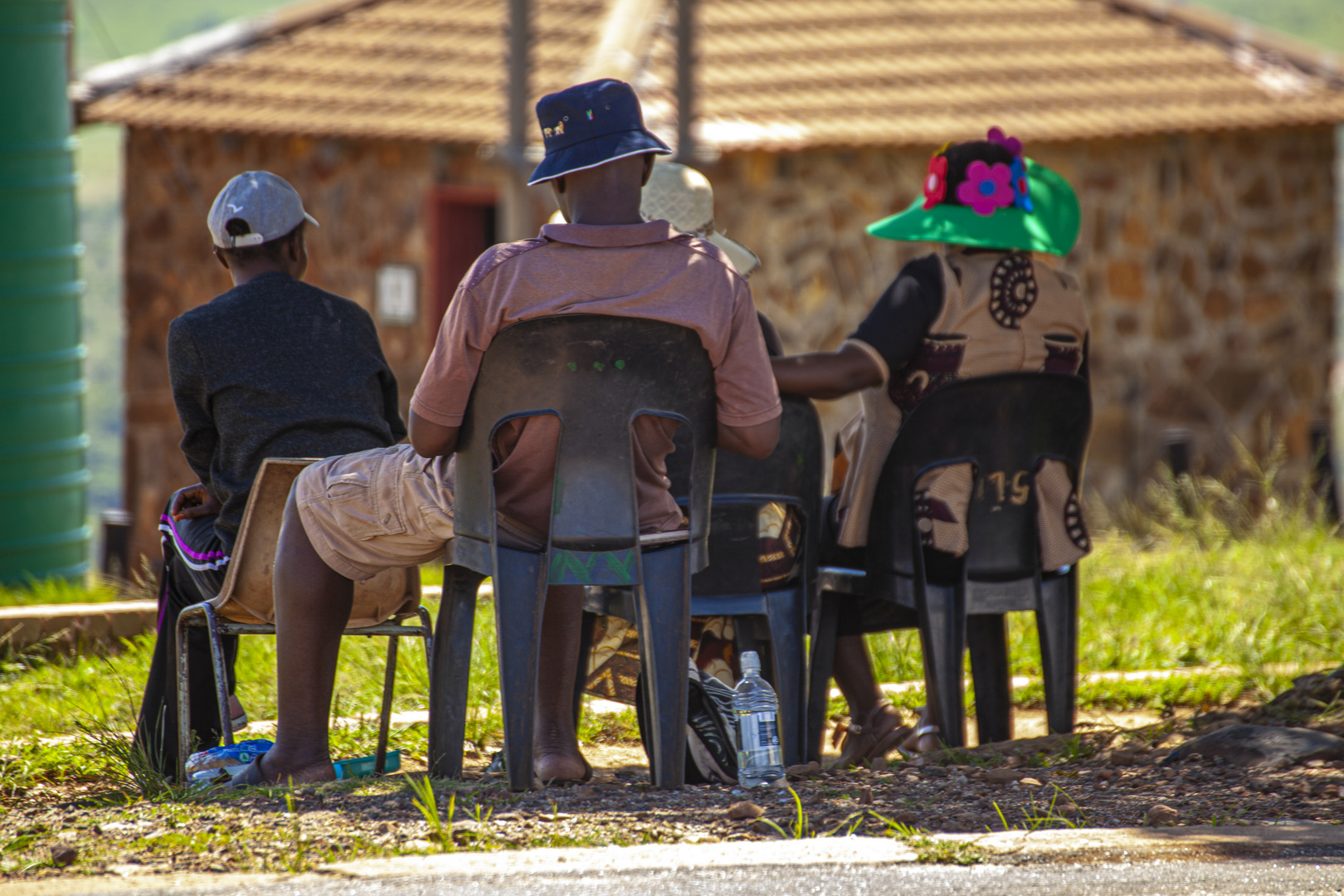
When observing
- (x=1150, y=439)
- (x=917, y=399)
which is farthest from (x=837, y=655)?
(x=1150, y=439)

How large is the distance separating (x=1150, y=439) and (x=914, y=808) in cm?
790

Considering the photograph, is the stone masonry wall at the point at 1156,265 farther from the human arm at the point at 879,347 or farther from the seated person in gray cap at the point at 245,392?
the seated person in gray cap at the point at 245,392

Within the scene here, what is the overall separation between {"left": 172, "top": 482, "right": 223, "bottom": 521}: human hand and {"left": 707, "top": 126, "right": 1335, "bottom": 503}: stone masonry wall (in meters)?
6.76

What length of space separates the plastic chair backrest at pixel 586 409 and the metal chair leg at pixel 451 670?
18 centimetres

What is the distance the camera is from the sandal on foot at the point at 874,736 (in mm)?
4148

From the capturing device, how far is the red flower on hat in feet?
14.0

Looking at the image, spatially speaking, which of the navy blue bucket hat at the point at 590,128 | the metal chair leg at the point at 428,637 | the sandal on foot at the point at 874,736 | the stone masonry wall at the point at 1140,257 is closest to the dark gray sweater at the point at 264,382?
the metal chair leg at the point at 428,637


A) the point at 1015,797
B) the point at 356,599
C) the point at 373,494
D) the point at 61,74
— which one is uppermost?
the point at 61,74

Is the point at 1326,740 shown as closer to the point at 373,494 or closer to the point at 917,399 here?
the point at 917,399

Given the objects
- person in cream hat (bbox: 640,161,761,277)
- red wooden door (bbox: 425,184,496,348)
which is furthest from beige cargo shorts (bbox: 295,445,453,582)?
red wooden door (bbox: 425,184,496,348)

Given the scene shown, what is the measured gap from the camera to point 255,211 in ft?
12.1

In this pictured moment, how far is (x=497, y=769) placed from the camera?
3.55 meters

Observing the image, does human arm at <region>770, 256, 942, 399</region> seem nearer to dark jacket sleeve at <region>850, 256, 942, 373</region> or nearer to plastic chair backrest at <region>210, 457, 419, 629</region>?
dark jacket sleeve at <region>850, 256, 942, 373</region>

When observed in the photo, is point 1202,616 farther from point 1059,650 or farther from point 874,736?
point 874,736
